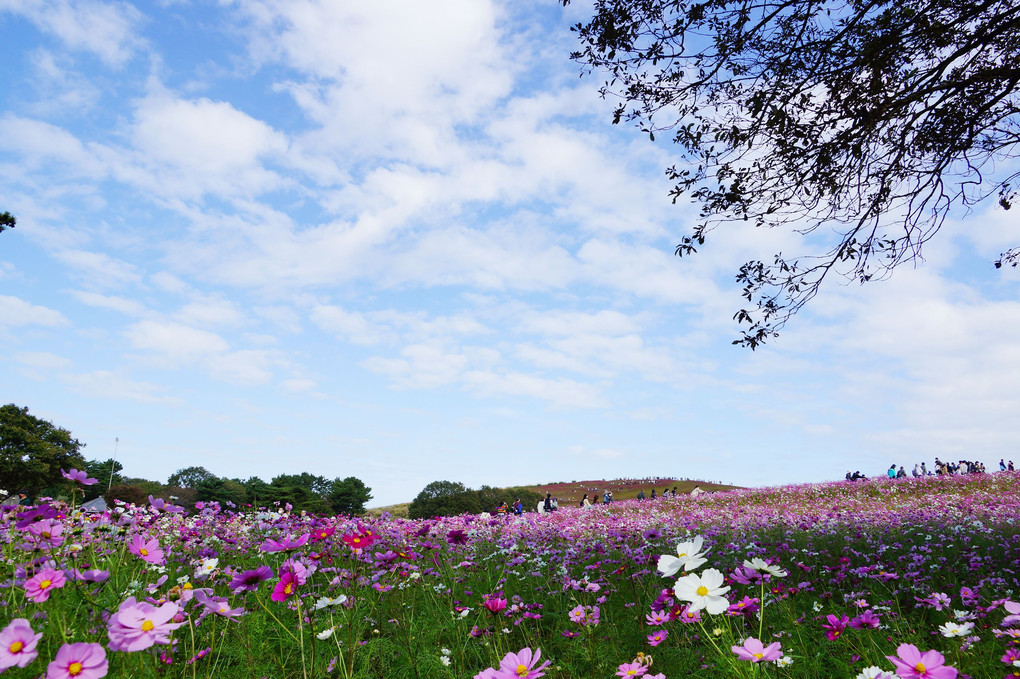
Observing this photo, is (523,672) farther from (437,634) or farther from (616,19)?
(616,19)

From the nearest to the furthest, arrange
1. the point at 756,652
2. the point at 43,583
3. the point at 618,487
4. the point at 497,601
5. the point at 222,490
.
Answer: the point at 756,652 < the point at 43,583 < the point at 497,601 < the point at 222,490 < the point at 618,487

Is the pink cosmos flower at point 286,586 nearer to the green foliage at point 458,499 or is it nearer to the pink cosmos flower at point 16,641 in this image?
the pink cosmos flower at point 16,641

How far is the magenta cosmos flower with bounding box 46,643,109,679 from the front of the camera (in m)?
1.44

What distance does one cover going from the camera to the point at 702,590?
5.37 feet

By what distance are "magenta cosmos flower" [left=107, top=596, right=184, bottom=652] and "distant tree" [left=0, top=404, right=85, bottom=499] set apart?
120 feet

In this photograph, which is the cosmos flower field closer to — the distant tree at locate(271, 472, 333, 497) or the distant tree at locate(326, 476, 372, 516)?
the distant tree at locate(271, 472, 333, 497)

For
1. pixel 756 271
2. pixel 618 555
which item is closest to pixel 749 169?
pixel 756 271

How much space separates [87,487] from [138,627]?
3012 cm

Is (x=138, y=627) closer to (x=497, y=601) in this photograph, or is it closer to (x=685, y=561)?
(x=497, y=601)

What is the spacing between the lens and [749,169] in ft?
21.8

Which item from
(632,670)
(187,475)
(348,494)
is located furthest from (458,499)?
(187,475)

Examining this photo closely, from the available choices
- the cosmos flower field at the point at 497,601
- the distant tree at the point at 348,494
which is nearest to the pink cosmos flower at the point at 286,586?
the cosmos flower field at the point at 497,601

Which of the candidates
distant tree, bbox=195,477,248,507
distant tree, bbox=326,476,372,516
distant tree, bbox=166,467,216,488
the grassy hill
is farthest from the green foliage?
distant tree, bbox=166,467,216,488

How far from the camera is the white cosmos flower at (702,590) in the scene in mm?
1547
